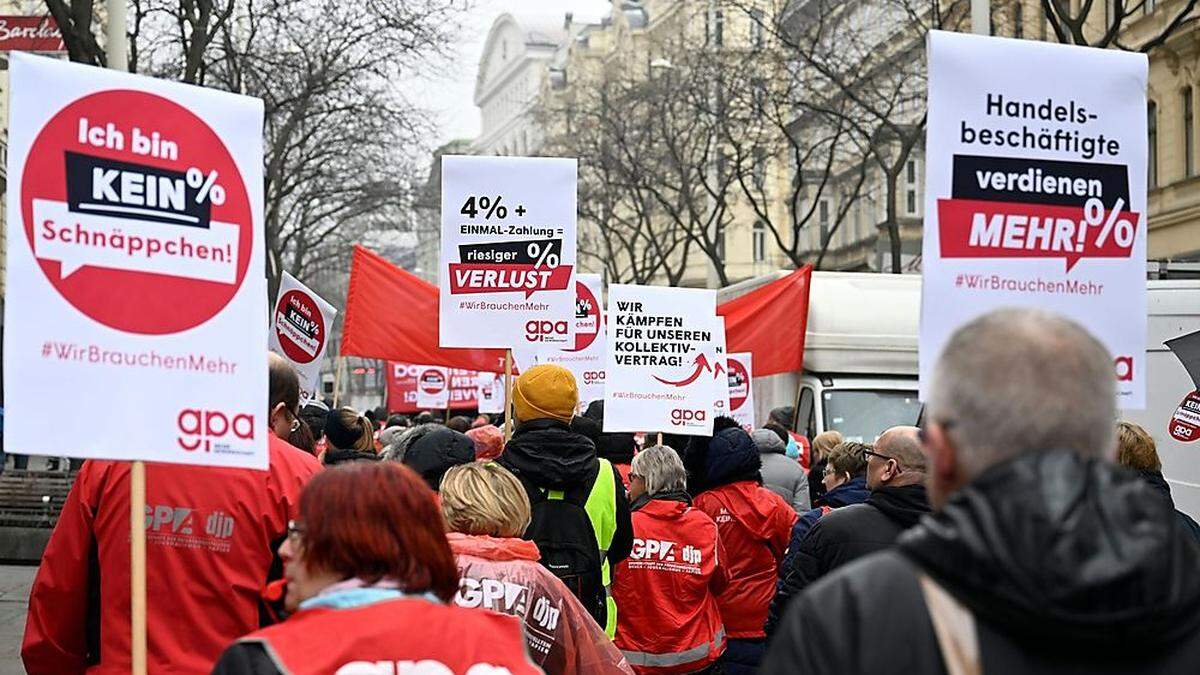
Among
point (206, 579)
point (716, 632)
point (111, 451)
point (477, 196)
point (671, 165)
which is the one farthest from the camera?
point (671, 165)

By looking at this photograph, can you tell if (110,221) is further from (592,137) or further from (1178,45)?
(592,137)

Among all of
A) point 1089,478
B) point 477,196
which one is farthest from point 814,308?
point 1089,478

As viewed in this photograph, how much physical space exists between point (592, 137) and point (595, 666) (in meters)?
43.5

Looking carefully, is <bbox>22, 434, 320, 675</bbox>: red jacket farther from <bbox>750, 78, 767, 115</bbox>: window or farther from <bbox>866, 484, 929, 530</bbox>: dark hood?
<bbox>750, 78, 767, 115</bbox>: window

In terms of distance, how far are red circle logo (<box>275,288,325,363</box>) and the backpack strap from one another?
37.8 feet

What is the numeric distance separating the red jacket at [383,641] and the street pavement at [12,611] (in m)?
7.58

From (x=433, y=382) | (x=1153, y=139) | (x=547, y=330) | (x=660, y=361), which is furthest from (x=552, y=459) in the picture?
(x=1153, y=139)

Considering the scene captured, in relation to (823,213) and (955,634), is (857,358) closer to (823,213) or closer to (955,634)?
(955,634)

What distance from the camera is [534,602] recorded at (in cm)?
511

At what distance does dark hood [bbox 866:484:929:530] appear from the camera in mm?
5648

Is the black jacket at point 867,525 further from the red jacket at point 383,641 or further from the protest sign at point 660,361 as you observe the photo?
the protest sign at point 660,361

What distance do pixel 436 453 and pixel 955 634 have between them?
4676 mm

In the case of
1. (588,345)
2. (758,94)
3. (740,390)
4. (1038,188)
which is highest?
(758,94)

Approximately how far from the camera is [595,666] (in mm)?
5184
